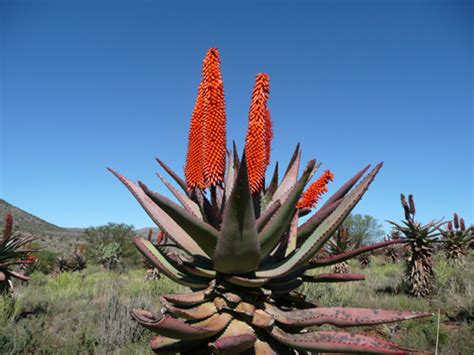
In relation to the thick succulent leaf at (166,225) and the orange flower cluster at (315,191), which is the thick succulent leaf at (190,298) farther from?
the orange flower cluster at (315,191)

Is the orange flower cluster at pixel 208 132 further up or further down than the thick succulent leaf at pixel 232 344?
further up

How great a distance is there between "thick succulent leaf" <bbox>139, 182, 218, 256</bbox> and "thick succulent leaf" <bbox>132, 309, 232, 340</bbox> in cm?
33

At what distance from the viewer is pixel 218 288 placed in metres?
1.70

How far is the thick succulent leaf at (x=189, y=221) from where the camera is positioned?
1553mm

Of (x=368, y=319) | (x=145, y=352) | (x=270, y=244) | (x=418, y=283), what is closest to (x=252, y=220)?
(x=270, y=244)

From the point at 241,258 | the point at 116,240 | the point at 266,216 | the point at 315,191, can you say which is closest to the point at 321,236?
the point at 266,216

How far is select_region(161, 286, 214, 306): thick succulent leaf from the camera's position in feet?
5.26

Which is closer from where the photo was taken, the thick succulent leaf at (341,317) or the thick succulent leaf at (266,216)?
the thick succulent leaf at (341,317)

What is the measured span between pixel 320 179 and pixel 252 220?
2.76 ft

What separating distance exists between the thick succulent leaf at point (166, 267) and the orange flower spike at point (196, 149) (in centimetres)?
44

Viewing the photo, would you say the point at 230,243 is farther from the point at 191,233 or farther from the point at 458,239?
the point at 458,239

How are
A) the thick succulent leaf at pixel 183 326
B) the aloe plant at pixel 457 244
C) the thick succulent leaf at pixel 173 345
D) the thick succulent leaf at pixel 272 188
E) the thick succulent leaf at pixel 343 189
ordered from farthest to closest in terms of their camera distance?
the aloe plant at pixel 457 244
the thick succulent leaf at pixel 272 188
the thick succulent leaf at pixel 343 189
the thick succulent leaf at pixel 173 345
the thick succulent leaf at pixel 183 326

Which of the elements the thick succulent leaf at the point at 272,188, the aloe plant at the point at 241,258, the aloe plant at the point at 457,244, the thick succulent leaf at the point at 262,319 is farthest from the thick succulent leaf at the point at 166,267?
the aloe plant at the point at 457,244

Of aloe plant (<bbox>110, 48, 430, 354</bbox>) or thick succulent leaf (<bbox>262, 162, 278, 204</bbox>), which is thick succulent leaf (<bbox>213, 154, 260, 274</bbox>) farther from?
thick succulent leaf (<bbox>262, 162, 278, 204</bbox>)
